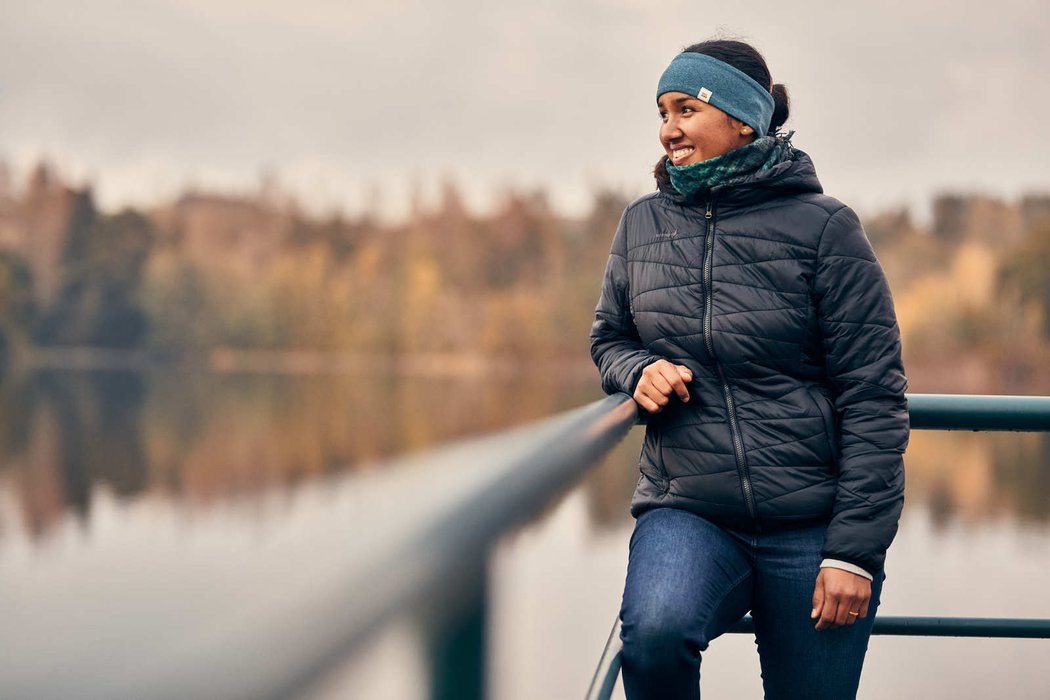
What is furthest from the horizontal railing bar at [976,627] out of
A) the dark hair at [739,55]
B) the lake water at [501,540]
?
the dark hair at [739,55]

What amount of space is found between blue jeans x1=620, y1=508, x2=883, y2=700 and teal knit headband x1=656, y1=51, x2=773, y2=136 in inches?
24.3

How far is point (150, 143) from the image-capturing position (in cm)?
8319

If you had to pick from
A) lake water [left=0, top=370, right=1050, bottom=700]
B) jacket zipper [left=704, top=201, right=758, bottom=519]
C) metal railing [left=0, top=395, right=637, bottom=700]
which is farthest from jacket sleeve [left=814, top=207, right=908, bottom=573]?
metal railing [left=0, top=395, right=637, bottom=700]

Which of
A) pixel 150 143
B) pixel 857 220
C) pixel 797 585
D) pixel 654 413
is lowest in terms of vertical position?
pixel 797 585

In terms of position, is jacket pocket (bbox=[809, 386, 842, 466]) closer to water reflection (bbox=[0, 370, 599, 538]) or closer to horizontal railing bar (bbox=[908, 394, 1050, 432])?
horizontal railing bar (bbox=[908, 394, 1050, 432])

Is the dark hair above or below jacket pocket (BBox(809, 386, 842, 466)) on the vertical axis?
above

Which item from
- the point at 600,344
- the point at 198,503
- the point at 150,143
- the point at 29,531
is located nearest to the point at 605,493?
the point at 198,503

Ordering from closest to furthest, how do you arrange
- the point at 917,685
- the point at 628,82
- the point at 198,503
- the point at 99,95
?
the point at 917,685, the point at 198,503, the point at 628,82, the point at 99,95

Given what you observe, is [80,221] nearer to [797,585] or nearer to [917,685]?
[917,685]

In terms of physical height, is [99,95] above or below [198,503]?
above

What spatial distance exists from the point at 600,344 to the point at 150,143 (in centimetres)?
8816

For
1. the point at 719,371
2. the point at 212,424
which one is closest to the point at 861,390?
the point at 719,371

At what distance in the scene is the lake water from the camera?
2.38 feet

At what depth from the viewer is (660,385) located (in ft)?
4.75
